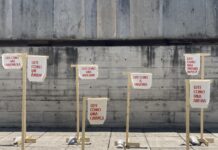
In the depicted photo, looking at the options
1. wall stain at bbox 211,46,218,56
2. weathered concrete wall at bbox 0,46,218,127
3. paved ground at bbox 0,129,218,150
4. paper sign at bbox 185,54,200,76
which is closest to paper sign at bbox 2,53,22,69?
paved ground at bbox 0,129,218,150

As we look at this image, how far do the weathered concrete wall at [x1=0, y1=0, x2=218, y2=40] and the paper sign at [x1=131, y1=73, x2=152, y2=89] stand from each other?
12.5 ft

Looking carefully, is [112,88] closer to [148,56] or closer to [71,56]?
[148,56]

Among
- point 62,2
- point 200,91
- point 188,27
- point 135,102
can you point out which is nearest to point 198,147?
point 200,91

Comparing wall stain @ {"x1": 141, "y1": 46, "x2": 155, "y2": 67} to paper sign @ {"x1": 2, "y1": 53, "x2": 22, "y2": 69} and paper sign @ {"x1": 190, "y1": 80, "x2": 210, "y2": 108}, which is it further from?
paper sign @ {"x1": 190, "y1": 80, "x2": 210, "y2": 108}

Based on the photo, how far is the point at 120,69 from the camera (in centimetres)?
1477

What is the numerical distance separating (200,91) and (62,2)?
24.2 ft

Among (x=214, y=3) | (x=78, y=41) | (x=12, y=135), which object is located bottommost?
(x=12, y=135)

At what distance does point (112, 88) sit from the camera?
14789 mm

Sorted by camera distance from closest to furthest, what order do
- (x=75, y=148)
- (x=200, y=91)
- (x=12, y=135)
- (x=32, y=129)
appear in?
1. (x=200, y=91)
2. (x=75, y=148)
3. (x=12, y=135)
4. (x=32, y=129)

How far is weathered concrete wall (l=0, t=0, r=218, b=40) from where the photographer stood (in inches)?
581

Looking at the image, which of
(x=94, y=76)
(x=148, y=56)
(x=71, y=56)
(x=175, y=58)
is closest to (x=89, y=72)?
(x=94, y=76)

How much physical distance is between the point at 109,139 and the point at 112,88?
8.70ft

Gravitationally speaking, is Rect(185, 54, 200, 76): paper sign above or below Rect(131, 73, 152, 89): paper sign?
above

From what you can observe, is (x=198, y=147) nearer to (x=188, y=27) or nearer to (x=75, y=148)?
(x=75, y=148)
